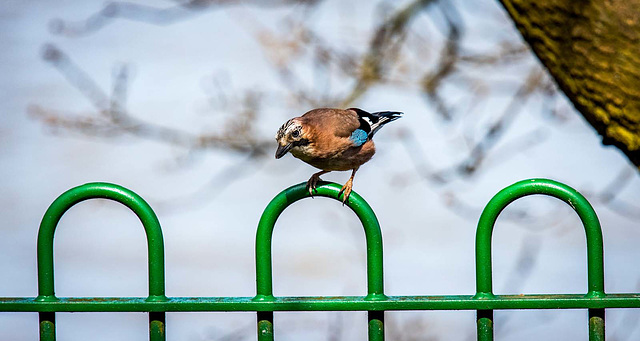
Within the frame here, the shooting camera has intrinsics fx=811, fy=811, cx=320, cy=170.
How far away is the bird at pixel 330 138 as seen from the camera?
3453 mm

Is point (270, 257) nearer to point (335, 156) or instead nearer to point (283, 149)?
point (283, 149)

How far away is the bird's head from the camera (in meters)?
3.39

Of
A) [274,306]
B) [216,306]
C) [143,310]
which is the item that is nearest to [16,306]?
[143,310]

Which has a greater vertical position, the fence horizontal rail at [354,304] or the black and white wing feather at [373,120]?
the black and white wing feather at [373,120]

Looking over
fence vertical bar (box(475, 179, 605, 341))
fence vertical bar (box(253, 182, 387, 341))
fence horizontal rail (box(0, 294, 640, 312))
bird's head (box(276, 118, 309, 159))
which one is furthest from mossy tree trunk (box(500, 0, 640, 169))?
bird's head (box(276, 118, 309, 159))

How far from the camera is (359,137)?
12.5 feet

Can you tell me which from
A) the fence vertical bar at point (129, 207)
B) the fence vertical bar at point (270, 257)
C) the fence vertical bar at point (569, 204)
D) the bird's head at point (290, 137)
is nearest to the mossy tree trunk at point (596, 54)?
the fence vertical bar at point (569, 204)

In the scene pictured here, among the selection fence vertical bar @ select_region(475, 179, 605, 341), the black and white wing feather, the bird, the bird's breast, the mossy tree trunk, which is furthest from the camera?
the black and white wing feather

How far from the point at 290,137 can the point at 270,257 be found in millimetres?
973

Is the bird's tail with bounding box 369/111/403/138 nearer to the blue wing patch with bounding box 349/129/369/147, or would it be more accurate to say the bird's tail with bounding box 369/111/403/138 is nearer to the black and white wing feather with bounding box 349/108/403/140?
the black and white wing feather with bounding box 349/108/403/140

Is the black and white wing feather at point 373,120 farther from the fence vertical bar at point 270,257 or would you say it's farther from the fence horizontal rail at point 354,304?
the fence horizontal rail at point 354,304

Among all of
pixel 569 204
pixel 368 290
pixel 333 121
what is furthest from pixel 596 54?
pixel 333 121

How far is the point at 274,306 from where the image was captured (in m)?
2.54

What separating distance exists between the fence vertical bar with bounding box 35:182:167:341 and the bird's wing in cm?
126
